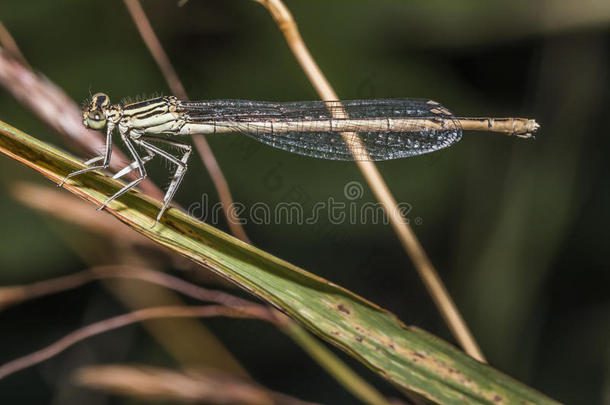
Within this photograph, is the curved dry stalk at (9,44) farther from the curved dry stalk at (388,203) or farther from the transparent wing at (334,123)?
the curved dry stalk at (388,203)

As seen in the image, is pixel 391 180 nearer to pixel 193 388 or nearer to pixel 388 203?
pixel 388 203

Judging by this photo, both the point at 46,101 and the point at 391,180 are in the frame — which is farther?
the point at 391,180

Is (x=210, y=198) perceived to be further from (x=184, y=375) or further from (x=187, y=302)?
(x=184, y=375)

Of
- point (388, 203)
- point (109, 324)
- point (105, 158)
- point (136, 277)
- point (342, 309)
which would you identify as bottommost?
point (109, 324)

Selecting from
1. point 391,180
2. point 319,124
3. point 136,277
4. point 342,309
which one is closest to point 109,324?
point 136,277

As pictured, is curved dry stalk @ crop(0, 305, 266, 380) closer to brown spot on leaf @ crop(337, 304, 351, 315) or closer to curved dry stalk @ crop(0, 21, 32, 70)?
brown spot on leaf @ crop(337, 304, 351, 315)
